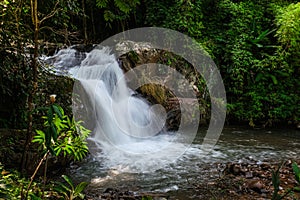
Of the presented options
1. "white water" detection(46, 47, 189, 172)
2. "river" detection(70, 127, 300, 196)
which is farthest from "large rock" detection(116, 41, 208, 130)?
"river" detection(70, 127, 300, 196)

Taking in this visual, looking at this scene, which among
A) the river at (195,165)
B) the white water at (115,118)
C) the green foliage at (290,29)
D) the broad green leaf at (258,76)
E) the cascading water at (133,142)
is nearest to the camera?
the river at (195,165)

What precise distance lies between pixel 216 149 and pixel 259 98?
2.98m

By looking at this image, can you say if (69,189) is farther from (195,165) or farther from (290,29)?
(290,29)

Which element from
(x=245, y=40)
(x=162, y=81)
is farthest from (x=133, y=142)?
(x=245, y=40)

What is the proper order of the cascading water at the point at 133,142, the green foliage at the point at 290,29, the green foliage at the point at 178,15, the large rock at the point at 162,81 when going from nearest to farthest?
the cascading water at the point at 133,142, the large rock at the point at 162,81, the green foliage at the point at 290,29, the green foliage at the point at 178,15

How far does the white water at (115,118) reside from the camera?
183 inches

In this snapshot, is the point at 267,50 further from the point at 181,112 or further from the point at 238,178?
the point at 238,178

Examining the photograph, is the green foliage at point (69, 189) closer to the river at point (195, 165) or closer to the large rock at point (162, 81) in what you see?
the river at point (195, 165)

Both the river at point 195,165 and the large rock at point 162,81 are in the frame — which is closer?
the river at point 195,165

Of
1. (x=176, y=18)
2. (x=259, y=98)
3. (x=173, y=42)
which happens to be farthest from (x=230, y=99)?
(x=176, y=18)

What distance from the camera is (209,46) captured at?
799cm

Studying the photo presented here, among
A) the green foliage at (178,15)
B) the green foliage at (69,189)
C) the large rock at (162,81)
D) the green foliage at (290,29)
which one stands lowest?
the green foliage at (69,189)

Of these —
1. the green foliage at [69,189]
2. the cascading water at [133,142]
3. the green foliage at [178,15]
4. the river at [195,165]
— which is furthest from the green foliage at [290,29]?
the green foliage at [69,189]

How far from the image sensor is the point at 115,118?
591 cm
